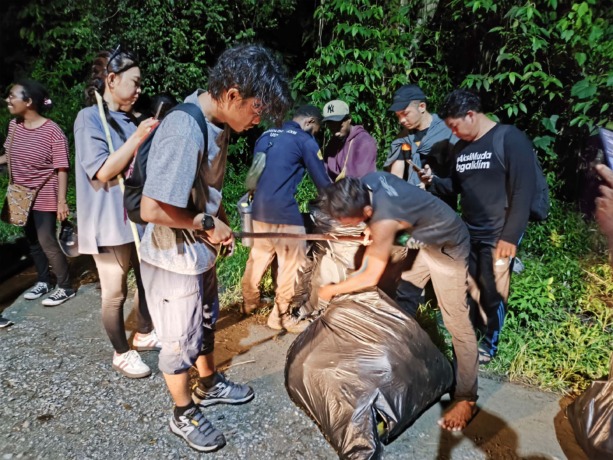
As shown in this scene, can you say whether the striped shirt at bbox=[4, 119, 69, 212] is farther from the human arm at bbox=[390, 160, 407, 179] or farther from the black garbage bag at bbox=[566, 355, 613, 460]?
the black garbage bag at bbox=[566, 355, 613, 460]

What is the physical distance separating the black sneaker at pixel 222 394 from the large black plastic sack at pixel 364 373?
0.40 meters

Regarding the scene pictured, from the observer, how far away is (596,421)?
2.03 metres

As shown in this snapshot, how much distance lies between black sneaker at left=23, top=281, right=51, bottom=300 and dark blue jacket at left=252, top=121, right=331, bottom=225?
7.44ft

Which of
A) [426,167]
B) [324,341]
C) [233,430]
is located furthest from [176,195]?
[426,167]

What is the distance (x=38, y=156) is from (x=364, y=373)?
3295 millimetres

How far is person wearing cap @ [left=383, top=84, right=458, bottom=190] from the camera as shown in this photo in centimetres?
371

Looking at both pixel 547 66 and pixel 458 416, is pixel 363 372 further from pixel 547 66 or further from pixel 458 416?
pixel 547 66

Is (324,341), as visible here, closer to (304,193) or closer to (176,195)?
(176,195)

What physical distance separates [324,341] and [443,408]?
92 centimetres

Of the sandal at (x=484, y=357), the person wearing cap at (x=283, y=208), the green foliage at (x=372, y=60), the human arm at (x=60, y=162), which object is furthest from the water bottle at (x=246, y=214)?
the green foliage at (x=372, y=60)

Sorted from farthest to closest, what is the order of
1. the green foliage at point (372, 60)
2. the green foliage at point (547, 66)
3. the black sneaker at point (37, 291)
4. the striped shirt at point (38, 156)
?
the green foliage at point (372, 60)
the green foliage at point (547, 66)
the black sneaker at point (37, 291)
the striped shirt at point (38, 156)

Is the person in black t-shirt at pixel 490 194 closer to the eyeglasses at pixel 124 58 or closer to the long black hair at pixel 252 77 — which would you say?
the long black hair at pixel 252 77

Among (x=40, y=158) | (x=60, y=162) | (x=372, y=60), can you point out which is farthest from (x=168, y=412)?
(x=372, y=60)

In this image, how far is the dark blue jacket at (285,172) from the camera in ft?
11.8
